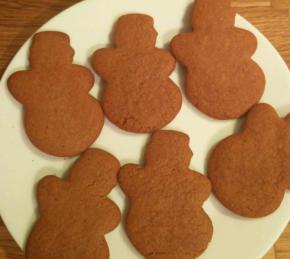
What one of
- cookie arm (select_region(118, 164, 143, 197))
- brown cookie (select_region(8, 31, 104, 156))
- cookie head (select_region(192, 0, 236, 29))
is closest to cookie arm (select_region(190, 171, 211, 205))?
cookie arm (select_region(118, 164, 143, 197))

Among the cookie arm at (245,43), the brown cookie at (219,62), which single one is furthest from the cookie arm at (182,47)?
the cookie arm at (245,43)

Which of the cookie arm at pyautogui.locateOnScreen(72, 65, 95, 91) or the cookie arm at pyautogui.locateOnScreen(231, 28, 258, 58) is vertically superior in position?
the cookie arm at pyautogui.locateOnScreen(231, 28, 258, 58)

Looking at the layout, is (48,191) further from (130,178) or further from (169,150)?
(169,150)

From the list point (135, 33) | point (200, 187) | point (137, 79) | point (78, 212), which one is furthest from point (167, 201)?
point (135, 33)

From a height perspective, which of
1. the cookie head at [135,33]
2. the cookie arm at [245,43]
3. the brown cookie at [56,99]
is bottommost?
the brown cookie at [56,99]

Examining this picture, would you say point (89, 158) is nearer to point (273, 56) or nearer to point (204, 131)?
point (204, 131)

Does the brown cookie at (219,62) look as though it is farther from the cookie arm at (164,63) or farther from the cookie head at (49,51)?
the cookie head at (49,51)

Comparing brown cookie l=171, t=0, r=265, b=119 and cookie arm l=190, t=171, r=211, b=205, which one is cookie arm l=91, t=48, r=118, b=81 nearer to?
brown cookie l=171, t=0, r=265, b=119

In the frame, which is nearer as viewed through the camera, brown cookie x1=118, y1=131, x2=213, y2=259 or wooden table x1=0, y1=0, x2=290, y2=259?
brown cookie x1=118, y1=131, x2=213, y2=259
